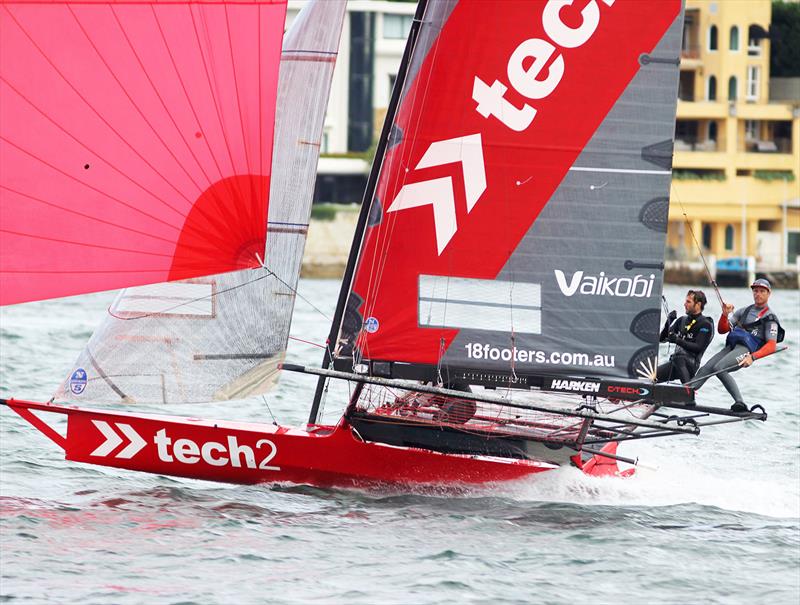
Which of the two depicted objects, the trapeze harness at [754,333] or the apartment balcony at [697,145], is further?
the apartment balcony at [697,145]

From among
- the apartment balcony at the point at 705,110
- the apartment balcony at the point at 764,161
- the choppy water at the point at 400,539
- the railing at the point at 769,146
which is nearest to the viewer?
the choppy water at the point at 400,539

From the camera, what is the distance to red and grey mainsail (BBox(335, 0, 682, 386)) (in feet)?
32.3

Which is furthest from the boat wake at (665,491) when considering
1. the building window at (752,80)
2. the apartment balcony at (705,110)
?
the building window at (752,80)

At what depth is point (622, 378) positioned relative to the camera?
1000 centimetres

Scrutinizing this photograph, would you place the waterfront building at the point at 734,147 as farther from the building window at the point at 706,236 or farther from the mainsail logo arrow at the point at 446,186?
the mainsail logo arrow at the point at 446,186

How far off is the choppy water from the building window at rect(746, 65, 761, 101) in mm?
44649

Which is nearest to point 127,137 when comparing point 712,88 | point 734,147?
point 734,147

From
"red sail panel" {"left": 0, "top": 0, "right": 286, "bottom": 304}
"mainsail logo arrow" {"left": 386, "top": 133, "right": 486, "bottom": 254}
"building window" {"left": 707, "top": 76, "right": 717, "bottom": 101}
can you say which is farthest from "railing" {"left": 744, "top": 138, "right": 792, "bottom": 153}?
"red sail panel" {"left": 0, "top": 0, "right": 286, "bottom": 304}

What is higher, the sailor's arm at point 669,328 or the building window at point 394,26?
the building window at point 394,26

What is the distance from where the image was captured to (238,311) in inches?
393

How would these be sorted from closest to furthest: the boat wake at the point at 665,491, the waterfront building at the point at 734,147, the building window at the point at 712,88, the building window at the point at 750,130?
the boat wake at the point at 665,491, the waterfront building at the point at 734,147, the building window at the point at 712,88, the building window at the point at 750,130

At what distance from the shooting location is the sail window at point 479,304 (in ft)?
33.0

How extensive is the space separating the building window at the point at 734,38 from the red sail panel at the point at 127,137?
154 ft

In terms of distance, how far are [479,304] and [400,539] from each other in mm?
1818
